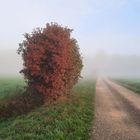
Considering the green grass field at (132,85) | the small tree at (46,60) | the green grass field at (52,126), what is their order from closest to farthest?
the green grass field at (52,126) < the small tree at (46,60) < the green grass field at (132,85)

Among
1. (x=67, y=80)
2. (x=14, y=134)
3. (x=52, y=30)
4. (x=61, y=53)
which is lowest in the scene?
(x=14, y=134)

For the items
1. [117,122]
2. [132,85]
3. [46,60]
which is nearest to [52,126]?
[117,122]

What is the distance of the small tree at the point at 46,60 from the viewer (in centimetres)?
3472

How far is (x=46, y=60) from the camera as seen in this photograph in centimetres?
3556

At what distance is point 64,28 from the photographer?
130ft

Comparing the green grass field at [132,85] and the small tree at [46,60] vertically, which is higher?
the small tree at [46,60]

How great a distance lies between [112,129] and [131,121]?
3324 millimetres

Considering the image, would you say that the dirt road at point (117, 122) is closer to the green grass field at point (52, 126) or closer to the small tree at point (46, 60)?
the green grass field at point (52, 126)

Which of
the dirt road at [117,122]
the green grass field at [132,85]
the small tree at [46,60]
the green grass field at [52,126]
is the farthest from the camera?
the green grass field at [132,85]

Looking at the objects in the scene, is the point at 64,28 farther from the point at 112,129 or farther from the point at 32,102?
the point at 112,129

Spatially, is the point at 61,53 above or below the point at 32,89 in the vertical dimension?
above

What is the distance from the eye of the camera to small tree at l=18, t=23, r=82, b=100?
3472 cm

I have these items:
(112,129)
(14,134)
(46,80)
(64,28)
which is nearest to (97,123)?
(112,129)

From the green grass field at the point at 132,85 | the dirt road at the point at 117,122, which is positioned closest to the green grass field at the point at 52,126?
the dirt road at the point at 117,122
